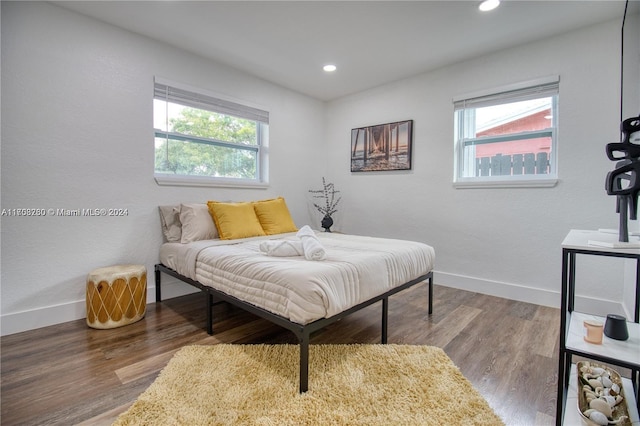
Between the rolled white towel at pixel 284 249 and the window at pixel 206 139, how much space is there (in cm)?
155

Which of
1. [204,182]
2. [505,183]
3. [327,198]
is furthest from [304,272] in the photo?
[327,198]

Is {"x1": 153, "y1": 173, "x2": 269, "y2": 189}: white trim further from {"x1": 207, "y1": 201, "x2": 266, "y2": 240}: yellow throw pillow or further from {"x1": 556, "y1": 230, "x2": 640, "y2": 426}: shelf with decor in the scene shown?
{"x1": 556, "y1": 230, "x2": 640, "y2": 426}: shelf with decor

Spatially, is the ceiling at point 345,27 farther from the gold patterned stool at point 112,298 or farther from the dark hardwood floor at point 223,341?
the dark hardwood floor at point 223,341

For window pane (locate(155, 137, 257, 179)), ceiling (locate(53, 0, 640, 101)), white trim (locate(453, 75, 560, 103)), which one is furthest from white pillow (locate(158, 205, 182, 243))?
white trim (locate(453, 75, 560, 103))

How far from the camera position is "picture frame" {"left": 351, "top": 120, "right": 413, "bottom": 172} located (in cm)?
389

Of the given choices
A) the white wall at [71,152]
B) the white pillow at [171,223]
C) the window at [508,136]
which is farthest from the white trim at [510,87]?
the white pillow at [171,223]

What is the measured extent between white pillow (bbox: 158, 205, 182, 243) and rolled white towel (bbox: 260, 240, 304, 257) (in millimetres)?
1273

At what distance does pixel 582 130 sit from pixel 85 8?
4402mm

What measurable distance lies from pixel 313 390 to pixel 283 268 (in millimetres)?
670

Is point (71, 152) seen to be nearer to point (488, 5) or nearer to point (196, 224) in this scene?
point (196, 224)

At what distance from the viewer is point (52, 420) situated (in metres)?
1.42

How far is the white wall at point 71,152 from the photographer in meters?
2.30

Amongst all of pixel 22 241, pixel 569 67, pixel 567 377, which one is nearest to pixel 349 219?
pixel 569 67

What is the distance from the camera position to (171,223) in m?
3.04
